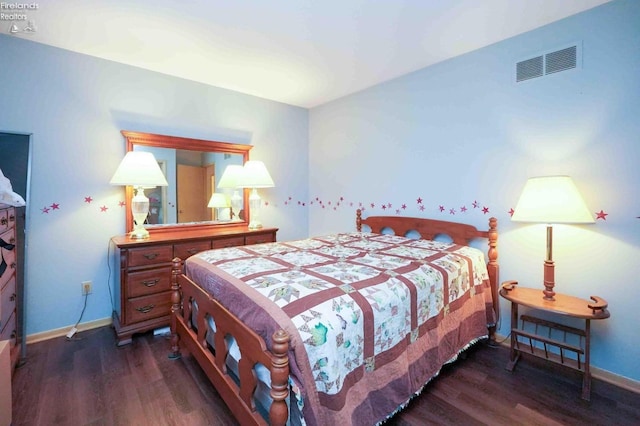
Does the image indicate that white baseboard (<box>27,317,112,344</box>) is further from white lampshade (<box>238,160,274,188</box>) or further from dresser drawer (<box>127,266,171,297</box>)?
white lampshade (<box>238,160,274,188</box>)

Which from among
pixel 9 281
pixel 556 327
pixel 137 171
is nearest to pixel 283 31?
pixel 137 171

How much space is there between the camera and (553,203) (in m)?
1.81

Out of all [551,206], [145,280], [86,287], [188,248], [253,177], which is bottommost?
[86,287]

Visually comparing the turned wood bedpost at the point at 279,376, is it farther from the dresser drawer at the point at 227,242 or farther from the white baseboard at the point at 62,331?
the white baseboard at the point at 62,331

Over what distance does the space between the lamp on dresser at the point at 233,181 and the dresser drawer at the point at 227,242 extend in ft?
1.84

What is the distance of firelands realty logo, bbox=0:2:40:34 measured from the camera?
1.88 metres

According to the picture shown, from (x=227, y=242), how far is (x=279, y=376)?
2053mm

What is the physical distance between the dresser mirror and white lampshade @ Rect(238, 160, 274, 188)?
0.32 meters

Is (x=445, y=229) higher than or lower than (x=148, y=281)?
higher

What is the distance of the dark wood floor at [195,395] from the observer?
5.10 ft

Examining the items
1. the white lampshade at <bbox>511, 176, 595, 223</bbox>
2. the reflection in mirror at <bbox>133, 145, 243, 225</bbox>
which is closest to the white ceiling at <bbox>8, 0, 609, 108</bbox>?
the reflection in mirror at <bbox>133, 145, 243, 225</bbox>

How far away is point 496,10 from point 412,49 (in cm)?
65

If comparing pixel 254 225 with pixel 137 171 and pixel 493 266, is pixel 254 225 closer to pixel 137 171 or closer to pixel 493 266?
Answer: pixel 137 171

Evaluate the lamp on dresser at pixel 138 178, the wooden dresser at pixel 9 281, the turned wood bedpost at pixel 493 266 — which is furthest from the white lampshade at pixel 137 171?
the turned wood bedpost at pixel 493 266
